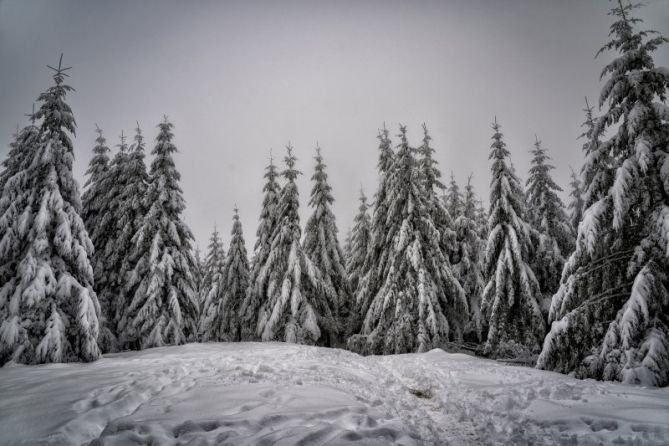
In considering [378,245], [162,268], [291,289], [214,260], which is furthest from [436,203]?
[214,260]

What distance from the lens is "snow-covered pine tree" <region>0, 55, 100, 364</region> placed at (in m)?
9.66

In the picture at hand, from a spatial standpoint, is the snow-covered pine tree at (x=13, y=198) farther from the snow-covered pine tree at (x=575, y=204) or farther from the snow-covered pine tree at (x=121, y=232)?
the snow-covered pine tree at (x=575, y=204)

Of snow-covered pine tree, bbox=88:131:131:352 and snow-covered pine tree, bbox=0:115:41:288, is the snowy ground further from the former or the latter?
snow-covered pine tree, bbox=88:131:131:352

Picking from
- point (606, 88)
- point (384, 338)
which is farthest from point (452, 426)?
point (384, 338)

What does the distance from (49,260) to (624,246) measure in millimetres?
17398

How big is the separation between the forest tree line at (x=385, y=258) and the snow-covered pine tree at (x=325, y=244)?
113mm

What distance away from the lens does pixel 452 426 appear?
5.92 m

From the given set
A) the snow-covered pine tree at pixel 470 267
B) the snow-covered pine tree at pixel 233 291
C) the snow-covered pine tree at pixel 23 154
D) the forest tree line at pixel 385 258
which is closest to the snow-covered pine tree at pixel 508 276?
the forest tree line at pixel 385 258

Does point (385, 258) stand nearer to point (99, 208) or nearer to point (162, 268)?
point (162, 268)

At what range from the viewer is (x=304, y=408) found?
5.45m

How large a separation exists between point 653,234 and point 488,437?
6437 mm

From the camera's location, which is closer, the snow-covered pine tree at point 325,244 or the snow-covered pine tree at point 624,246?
the snow-covered pine tree at point 624,246

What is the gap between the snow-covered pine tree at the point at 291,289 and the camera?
1866cm

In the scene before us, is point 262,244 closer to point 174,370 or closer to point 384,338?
point 384,338
